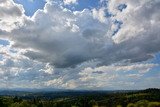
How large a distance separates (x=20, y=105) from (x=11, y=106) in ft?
39.5

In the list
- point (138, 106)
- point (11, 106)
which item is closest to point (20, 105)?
point (11, 106)

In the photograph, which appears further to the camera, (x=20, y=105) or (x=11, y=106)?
Answer: (x=20, y=105)

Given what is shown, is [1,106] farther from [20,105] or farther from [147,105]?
[147,105]

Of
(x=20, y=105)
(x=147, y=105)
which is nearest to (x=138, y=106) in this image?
(x=147, y=105)

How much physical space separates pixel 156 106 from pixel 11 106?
91.9 metres

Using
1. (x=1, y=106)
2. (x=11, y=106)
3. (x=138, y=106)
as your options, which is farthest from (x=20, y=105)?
(x=138, y=106)

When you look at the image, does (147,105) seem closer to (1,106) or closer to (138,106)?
(138,106)

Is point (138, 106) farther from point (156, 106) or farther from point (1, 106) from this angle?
point (1, 106)

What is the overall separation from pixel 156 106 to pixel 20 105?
88984 mm

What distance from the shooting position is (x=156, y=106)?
182125 mm

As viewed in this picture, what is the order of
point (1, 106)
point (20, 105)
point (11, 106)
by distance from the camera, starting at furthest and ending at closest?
point (20, 105) → point (11, 106) → point (1, 106)

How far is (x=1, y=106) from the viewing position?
528 ft

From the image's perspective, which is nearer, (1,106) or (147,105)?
(1,106)

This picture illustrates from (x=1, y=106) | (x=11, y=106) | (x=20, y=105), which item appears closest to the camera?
(x=1, y=106)
